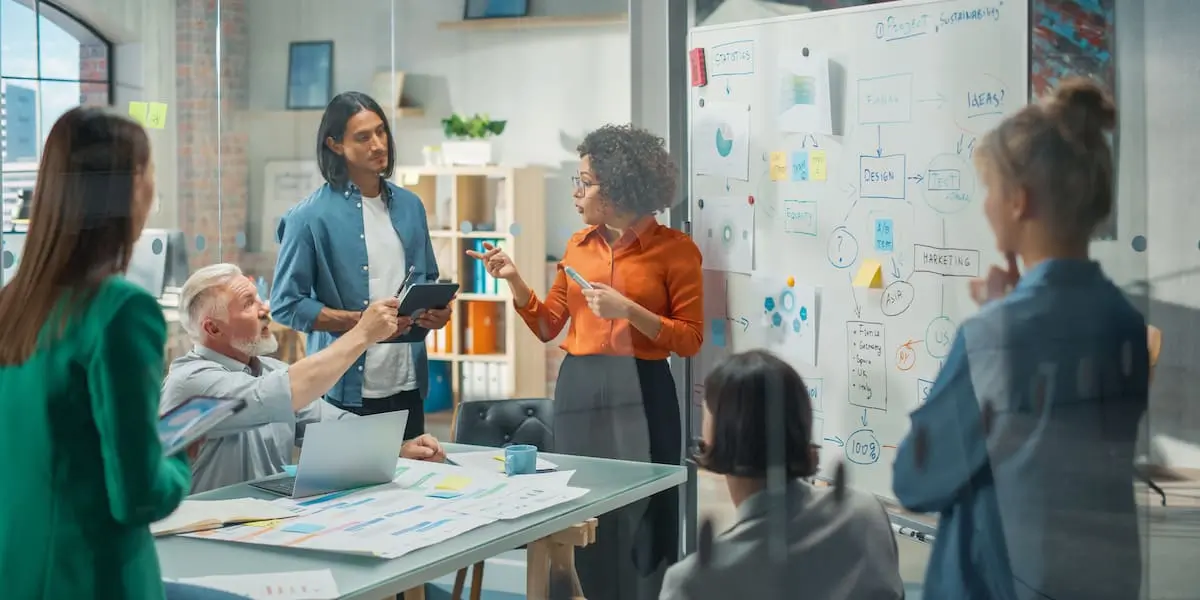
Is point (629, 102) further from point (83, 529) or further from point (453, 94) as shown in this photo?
point (83, 529)

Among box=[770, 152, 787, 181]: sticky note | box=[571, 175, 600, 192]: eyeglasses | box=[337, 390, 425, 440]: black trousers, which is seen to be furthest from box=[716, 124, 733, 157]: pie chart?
box=[337, 390, 425, 440]: black trousers

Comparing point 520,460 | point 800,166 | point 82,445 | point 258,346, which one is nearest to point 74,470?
point 82,445

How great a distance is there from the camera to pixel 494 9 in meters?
2.90

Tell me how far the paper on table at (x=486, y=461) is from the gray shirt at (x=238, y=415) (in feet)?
1.29

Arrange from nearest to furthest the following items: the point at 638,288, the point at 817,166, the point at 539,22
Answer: the point at 817,166 → the point at 638,288 → the point at 539,22

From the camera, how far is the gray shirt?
2.51 metres

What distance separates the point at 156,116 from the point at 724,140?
1.59 m

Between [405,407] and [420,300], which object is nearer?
[420,300]

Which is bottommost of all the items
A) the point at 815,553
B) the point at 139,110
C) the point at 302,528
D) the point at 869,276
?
the point at 815,553

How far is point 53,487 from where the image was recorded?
182cm

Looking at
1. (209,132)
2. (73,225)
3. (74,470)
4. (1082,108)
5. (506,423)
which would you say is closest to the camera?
(74,470)

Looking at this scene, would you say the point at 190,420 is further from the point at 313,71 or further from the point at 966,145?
the point at 966,145

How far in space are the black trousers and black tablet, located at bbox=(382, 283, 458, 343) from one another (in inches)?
5.9

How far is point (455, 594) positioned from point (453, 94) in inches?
50.3
